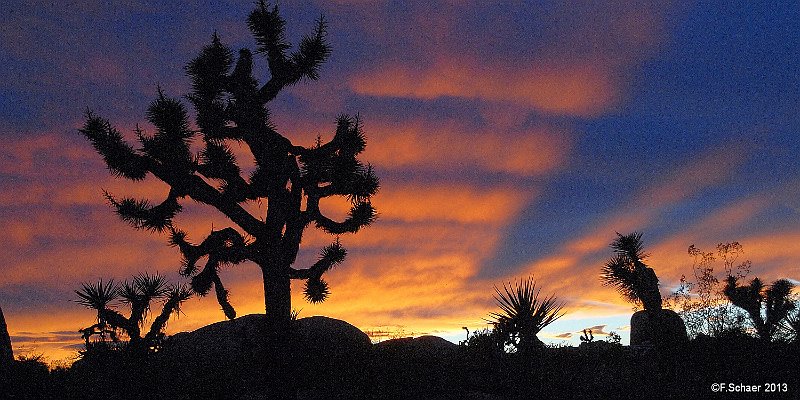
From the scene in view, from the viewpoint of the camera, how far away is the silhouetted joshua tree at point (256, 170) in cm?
1555

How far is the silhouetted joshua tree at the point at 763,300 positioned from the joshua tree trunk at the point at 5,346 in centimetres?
2071

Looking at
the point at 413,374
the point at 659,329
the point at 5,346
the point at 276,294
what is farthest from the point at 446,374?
the point at 5,346

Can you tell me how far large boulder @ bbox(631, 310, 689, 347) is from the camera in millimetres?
15523

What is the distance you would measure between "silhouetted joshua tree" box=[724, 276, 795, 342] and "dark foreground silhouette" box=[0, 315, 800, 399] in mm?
8257

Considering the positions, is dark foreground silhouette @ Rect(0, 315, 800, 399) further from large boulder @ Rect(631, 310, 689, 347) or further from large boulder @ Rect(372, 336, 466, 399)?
large boulder @ Rect(631, 310, 689, 347)

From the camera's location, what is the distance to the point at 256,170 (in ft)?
54.6

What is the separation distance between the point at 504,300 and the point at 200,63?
8896 mm

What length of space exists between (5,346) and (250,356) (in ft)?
18.5

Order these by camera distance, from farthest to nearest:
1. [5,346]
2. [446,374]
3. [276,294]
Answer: [276,294]
[5,346]
[446,374]

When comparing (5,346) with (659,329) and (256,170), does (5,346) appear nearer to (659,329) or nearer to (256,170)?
(256,170)

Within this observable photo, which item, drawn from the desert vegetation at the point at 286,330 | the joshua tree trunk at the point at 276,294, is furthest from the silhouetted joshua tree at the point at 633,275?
the joshua tree trunk at the point at 276,294

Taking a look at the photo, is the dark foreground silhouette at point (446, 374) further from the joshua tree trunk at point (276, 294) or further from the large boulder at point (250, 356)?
the joshua tree trunk at point (276, 294)

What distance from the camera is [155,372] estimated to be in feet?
43.7

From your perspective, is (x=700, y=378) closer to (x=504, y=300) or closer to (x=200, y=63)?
(x=504, y=300)
